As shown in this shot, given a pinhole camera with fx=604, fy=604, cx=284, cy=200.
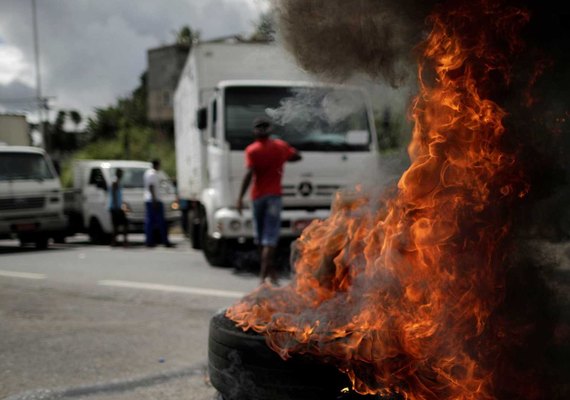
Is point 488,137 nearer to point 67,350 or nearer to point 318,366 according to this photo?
point 318,366

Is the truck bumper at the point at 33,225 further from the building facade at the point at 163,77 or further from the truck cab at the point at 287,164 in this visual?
the building facade at the point at 163,77

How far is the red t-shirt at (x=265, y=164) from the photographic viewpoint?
24.0 ft

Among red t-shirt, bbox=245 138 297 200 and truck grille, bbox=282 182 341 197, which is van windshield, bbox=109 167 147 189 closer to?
truck grille, bbox=282 182 341 197

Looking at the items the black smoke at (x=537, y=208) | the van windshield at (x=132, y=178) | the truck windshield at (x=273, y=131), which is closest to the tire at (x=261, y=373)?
the black smoke at (x=537, y=208)

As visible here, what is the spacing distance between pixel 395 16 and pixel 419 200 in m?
0.84

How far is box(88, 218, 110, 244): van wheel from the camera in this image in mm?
16062

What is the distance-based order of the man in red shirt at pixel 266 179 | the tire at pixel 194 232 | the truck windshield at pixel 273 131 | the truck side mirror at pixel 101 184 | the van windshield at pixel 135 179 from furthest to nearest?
the van windshield at pixel 135 179
the truck side mirror at pixel 101 184
the tire at pixel 194 232
the truck windshield at pixel 273 131
the man in red shirt at pixel 266 179

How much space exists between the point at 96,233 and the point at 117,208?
215 centimetres

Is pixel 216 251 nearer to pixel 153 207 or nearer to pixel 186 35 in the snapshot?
pixel 153 207

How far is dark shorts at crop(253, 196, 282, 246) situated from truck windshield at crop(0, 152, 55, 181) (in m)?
9.12

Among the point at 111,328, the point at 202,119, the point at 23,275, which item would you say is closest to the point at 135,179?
the point at 23,275

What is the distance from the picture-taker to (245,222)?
8523mm

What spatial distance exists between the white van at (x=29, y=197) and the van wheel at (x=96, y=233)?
3.71 ft

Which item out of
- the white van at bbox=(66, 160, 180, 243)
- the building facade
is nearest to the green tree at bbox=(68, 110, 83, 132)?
the building facade
